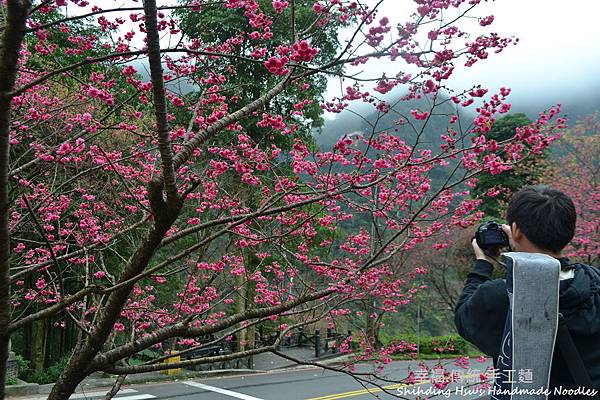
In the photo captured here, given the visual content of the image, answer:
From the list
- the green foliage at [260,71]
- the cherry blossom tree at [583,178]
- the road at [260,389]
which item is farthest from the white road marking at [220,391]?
the cherry blossom tree at [583,178]

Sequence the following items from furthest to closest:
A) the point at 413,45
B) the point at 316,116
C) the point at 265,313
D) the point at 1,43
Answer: the point at 316,116, the point at 265,313, the point at 413,45, the point at 1,43

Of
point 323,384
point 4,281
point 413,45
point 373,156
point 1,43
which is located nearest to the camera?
point 1,43

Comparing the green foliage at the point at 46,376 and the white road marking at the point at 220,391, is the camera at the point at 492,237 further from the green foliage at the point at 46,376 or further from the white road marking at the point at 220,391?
the green foliage at the point at 46,376

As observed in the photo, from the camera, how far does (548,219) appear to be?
134cm

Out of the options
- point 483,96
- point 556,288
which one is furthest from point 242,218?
point 483,96

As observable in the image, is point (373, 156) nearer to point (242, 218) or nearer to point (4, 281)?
point (242, 218)

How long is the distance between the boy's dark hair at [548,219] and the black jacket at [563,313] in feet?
0.23

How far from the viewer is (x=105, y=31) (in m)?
3.09

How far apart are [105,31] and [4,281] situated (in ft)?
6.38

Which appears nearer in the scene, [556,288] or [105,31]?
[556,288]

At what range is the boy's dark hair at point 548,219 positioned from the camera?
1.33 m

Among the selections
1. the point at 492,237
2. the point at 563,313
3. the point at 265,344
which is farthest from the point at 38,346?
the point at 563,313

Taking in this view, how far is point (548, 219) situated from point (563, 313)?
27 cm

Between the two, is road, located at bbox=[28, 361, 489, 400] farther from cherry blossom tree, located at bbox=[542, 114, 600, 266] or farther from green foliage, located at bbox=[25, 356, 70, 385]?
cherry blossom tree, located at bbox=[542, 114, 600, 266]
